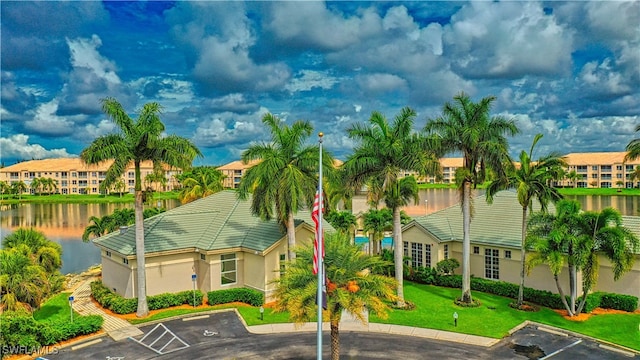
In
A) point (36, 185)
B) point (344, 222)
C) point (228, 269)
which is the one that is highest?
point (36, 185)

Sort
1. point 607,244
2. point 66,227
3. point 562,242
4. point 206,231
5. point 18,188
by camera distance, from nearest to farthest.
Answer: point 607,244
point 562,242
point 206,231
point 66,227
point 18,188

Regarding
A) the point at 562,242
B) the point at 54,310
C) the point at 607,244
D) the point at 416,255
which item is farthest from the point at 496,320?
the point at 54,310

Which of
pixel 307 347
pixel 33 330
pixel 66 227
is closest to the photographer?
pixel 33 330

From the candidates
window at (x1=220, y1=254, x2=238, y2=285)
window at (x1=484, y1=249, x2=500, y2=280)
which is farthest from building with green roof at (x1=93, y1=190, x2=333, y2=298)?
window at (x1=484, y1=249, x2=500, y2=280)

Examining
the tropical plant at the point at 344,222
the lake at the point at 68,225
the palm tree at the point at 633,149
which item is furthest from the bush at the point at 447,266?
the lake at the point at 68,225

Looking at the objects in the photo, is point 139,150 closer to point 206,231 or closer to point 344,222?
point 206,231

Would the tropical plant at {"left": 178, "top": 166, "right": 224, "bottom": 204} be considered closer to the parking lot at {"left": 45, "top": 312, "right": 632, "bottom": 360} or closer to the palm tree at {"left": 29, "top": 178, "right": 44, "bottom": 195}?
the parking lot at {"left": 45, "top": 312, "right": 632, "bottom": 360}

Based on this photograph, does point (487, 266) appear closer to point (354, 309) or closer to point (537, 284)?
point (537, 284)

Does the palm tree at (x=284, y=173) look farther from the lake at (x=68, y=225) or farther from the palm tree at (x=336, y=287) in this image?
the lake at (x=68, y=225)
